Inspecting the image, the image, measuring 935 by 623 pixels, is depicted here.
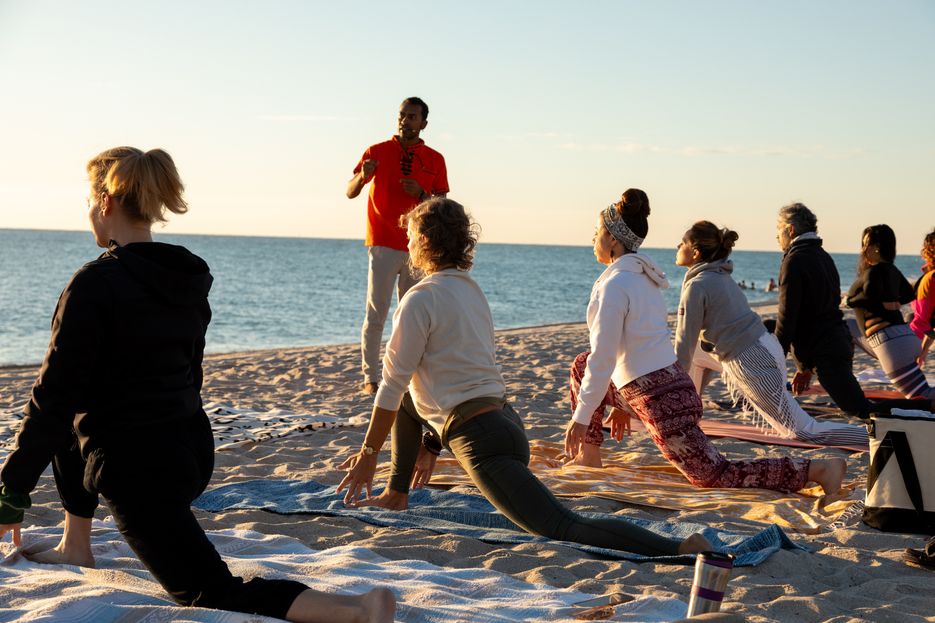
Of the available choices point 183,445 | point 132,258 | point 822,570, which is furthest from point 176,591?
point 822,570

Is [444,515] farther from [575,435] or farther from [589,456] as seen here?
[589,456]

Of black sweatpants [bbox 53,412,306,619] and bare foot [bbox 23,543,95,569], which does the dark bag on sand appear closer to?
black sweatpants [bbox 53,412,306,619]

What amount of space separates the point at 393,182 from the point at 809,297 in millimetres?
3499

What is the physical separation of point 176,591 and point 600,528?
1746 millimetres

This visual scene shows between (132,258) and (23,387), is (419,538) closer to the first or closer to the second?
(132,258)

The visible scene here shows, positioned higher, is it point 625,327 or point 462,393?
point 625,327

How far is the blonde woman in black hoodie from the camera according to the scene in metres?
2.92

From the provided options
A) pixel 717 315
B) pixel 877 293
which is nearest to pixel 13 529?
pixel 717 315

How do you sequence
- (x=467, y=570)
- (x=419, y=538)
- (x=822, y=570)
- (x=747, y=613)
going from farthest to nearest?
1. (x=419, y=538)
2. (x=822, y=570)
3. (x=467, y=570)
4. (x=747, y=613)

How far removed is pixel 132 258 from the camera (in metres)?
3.03

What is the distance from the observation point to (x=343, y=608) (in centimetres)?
281

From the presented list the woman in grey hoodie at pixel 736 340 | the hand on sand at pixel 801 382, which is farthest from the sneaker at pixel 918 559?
the hand on sand at pixel 801 382

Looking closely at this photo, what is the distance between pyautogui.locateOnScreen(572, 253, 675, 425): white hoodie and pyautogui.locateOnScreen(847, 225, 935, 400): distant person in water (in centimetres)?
345

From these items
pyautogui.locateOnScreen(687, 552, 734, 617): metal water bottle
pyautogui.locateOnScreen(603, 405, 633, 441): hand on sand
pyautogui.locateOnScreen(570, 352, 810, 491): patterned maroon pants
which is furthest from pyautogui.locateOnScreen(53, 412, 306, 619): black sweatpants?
pyautogui.locateOnScreen(603, 405, 633, 441): hand on sand
